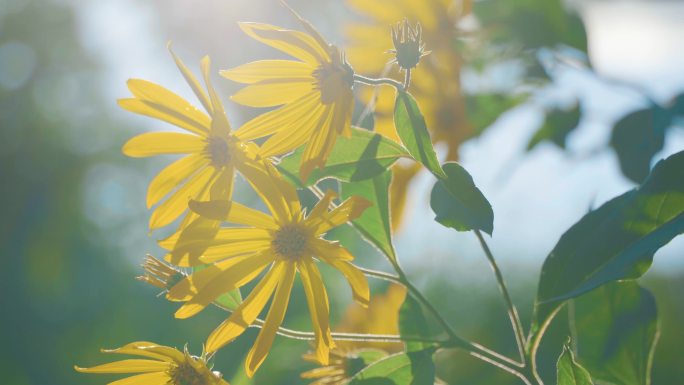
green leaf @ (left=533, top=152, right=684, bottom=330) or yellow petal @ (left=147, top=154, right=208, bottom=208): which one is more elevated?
yellow petal @ (left=147, top=154, right=208, bottom=208)

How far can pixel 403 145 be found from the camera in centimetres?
62

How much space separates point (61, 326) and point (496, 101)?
179 inches

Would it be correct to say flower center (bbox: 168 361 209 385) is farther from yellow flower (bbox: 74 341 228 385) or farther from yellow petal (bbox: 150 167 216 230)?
yellow petal (bbox: 150 167 216 230)

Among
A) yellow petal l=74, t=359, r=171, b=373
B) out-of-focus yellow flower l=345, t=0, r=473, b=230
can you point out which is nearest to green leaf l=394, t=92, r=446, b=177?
yellow petal l=74, t=359, r=171, b=373

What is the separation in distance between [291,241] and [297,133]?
0.11 m

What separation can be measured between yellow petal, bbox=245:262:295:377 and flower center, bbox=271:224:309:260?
0.04 feet

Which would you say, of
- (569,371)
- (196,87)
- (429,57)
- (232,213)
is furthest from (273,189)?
(429,57)

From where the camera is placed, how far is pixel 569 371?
57cm

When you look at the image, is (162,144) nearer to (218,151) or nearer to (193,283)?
(218,151)

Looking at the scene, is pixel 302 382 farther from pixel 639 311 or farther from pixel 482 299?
pixel 639 311

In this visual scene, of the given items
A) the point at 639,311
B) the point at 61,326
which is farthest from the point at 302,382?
the point at 61,326

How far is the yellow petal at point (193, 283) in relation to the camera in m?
0.60

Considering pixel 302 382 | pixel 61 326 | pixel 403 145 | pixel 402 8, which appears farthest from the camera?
pixel 61 326

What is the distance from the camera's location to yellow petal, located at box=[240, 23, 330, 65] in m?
0.64
